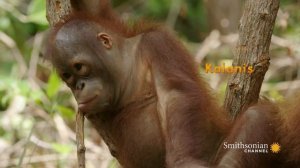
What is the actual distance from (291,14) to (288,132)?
3.32 metres

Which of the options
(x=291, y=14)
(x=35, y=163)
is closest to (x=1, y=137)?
(x=35, y=163)

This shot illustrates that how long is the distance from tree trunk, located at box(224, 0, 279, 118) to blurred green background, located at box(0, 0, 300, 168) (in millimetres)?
372

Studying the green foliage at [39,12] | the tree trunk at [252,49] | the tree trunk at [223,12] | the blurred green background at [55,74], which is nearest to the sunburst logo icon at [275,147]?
the tree trunk at [252,49]

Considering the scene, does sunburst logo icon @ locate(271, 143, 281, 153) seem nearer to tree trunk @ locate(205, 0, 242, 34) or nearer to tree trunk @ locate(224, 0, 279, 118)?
tree trunk @ locate(224, 0, 279, 118)

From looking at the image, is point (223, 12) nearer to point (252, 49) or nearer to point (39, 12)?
point (39, 12)

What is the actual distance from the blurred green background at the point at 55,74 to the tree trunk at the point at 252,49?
37cm

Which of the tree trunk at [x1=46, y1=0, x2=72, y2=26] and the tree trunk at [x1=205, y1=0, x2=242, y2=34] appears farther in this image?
the tree trunk at [x1=205, y1=0, x2=242, y2=34]

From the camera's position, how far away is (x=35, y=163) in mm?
4703

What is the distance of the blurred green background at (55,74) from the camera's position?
4.45 metres

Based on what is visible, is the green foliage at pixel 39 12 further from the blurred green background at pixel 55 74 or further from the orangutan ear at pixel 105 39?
the orangutan ear at pixel 105 39

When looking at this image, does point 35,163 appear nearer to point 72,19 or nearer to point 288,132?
point 72,19

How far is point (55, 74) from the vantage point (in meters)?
4.07

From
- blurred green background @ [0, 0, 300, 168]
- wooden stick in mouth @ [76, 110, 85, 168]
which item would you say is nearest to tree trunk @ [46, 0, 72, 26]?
blurred green background @ [0, 0, 300, 168]

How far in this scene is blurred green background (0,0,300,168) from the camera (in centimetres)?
445
